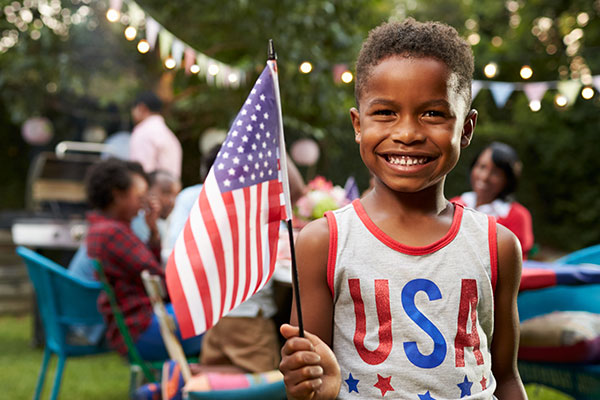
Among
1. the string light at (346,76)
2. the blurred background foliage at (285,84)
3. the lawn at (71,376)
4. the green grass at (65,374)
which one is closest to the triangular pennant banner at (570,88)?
the blurred background foliage at (285,84)

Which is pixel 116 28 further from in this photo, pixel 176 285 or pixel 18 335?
pixel 176 285

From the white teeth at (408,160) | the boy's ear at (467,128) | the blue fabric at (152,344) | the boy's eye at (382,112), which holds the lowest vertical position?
the blue fabric at (152,344)

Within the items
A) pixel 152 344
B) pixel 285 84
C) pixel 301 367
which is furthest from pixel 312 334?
pixel 285 84

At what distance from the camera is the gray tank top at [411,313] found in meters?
1.16

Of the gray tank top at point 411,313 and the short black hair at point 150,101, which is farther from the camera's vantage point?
the short black hair at point 150,101

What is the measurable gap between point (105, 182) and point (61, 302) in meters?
0.79

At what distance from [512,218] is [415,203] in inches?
110

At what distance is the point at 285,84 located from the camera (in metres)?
8.34

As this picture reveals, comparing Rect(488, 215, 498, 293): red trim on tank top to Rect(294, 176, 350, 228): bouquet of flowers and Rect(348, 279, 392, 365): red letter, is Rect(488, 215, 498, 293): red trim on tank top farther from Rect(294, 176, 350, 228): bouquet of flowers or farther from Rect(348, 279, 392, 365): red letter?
Rect(294, 176, 350, 228): bouquet of flowers

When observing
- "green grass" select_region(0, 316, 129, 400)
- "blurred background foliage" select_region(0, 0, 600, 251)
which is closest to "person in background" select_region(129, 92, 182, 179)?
"green grass" select_region(0, 316, 129, 400)

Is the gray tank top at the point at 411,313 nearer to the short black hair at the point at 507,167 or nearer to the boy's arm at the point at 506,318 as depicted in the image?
the boy's arm at the point at 506,318

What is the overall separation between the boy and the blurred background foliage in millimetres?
5391

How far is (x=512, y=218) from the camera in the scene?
3859mm

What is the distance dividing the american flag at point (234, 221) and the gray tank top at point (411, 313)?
0.15m
